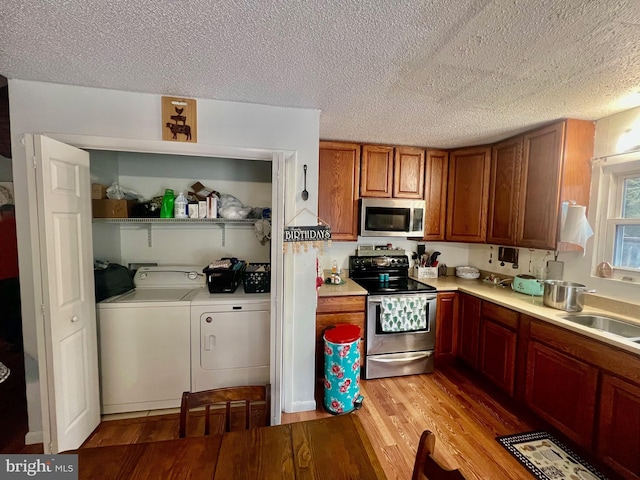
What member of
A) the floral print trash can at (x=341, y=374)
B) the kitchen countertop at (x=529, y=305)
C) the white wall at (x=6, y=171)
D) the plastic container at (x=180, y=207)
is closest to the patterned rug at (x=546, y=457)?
the kitchen countertop at (x=529, y=305)

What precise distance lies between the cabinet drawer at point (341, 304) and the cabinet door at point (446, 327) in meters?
0.84

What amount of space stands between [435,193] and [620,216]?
1438mm

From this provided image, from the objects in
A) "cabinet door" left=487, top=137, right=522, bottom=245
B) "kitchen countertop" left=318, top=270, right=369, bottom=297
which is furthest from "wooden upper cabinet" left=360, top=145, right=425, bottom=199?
"kitchen countertop" left=318, top=270, right=369, bottom=297

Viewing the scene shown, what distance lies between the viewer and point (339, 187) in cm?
282

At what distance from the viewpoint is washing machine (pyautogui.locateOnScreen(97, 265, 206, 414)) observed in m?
2.00

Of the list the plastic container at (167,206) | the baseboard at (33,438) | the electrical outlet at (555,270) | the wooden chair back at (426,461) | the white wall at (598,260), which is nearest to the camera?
the wooden chair back at (426,461)

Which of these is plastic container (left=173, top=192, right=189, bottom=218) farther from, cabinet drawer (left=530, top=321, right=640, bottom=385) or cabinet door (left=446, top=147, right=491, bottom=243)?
cabinet drawer (left=530, top=321, right=640, bottom=385)

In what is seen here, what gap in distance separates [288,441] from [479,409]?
76.3 inches

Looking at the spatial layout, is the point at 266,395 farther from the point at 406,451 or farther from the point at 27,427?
the point at 27,427

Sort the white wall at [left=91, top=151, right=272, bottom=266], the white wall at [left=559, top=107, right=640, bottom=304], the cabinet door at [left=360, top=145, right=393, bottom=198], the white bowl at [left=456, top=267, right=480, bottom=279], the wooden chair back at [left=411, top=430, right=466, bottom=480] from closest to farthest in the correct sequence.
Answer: the wooden chair back at [left=411, top=430, right=466, bottom=480]
the white wall at [left=559, top=107, right=640, bottom=304]
the white wall at [left=91, top=151, right=272, bottom=266]
the cabinet door at [left=360, top=145, right=393, bottom=198]
the white bowl at [left=456, top=267, right=480, bottom=279]

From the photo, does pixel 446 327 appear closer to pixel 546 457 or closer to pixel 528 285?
pixel 528 285

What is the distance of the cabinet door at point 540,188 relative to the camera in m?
2.14

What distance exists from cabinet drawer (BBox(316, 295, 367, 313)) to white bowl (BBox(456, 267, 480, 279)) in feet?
4.55

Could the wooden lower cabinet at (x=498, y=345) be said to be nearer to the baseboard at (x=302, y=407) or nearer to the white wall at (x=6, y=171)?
the baseboard at (x=302, y=407)
